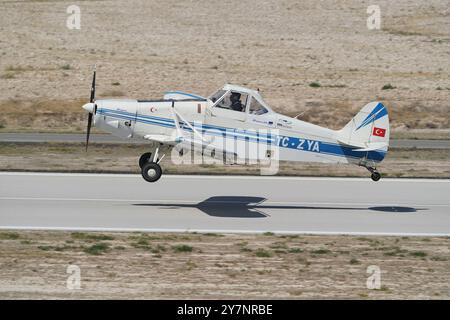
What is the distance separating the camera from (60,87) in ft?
147

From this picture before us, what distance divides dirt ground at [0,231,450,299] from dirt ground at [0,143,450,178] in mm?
8326

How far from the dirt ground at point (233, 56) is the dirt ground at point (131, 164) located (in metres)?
8.53

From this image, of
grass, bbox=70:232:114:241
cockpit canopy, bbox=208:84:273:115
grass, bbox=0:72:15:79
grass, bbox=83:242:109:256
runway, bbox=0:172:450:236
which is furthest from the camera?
grass, bbox=0:72:15:79

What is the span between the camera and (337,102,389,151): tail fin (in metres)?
19.3

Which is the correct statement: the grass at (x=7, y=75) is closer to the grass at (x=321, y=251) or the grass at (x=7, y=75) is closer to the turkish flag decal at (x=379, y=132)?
the turkish flag decal at (x=379, y=132)

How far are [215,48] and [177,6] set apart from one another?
10.5 metres

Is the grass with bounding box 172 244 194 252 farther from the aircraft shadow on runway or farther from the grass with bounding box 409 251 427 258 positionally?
the grass with bounding box 409 251 427 258

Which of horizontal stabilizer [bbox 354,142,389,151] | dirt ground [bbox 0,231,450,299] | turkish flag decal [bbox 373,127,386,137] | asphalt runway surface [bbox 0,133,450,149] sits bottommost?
dirt ground [bbox 0,231,450,299]

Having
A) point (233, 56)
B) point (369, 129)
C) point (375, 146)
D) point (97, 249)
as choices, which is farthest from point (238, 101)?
point (233, 56)

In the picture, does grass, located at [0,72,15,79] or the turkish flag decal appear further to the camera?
grass, located at [0,72,15,79]

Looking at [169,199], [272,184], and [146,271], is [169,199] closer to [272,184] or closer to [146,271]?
[272,184]

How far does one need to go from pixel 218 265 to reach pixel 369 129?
688cm

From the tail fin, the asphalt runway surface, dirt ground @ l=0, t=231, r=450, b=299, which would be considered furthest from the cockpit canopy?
the asphalt runway surface
